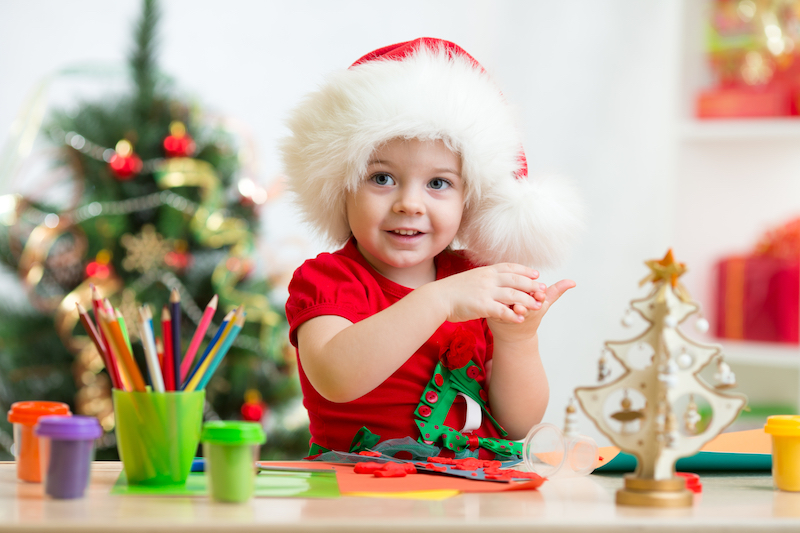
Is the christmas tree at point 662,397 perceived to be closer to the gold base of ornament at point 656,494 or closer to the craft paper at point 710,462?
the gold base of ornament at point 656,494

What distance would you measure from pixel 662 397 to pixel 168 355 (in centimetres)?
35

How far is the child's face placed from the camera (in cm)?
76

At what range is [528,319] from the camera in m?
0.73

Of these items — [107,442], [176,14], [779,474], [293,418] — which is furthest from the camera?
[176,14]

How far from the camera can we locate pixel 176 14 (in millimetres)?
2148

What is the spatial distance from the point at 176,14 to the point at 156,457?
1893mm

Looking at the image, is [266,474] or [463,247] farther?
[463,247]

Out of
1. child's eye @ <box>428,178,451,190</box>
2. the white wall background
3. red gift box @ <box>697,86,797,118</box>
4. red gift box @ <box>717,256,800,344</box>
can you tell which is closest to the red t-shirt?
child's eye @ <box>428,178,451,190</box>

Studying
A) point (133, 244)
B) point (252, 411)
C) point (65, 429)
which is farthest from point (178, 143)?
point (65, 429)

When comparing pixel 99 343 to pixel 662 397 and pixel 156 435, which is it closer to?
pixel 156 435

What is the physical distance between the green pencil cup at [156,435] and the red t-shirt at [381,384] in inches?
8.1

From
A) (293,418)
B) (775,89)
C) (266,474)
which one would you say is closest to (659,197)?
(775,89)

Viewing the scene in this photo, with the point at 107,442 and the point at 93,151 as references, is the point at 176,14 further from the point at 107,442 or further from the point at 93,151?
the point at 107,442

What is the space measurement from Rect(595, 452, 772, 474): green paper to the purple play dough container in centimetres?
42
